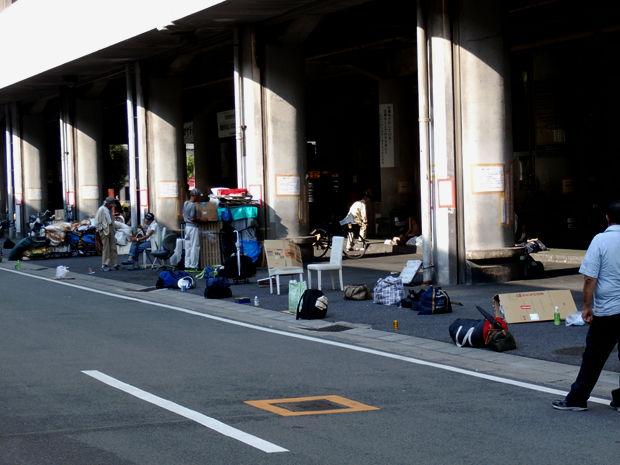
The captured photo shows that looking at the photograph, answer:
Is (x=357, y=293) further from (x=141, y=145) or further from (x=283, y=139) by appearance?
(x=141, y=145)

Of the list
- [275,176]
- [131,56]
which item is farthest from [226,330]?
[131,56]

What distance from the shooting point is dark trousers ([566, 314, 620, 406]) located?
7469 mm

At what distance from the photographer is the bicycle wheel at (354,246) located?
26.3 metres

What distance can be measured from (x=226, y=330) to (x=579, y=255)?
12146mm

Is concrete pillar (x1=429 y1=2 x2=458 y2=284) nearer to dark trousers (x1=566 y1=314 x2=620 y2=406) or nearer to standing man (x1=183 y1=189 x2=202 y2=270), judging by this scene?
standing man (x1=183 y1=189 x2=202 y2=270)

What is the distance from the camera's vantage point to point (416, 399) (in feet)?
26.7

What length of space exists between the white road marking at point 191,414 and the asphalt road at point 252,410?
1 centimetres

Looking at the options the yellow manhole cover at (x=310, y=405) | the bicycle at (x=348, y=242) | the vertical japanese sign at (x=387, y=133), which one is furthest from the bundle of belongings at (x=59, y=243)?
the yellow manhole cover at (x=310, y=405)

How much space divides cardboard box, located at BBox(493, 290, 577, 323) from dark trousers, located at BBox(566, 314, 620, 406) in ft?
17.3

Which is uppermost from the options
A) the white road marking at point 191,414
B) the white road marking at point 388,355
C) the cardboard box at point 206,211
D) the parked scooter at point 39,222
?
the cardboard box at point 206,211

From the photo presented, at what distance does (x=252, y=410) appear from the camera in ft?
25.1

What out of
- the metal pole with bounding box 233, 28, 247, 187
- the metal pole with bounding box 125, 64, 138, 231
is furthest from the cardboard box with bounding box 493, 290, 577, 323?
the metal pole with bounding box 125, 64, 138, 231

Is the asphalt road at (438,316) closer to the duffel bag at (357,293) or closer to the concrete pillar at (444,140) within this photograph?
the duffel bag at (357,293)

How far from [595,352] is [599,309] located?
333 millimetres
